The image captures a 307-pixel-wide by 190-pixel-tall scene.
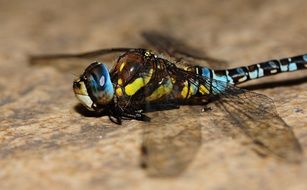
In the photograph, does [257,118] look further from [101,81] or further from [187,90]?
[101,81]

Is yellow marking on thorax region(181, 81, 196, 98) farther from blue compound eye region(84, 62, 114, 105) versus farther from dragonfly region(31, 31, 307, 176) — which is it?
blue compound eye region(84, 62, 114, 105)

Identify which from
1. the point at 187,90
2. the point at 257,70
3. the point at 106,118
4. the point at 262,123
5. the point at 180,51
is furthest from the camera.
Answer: the point at 180,51

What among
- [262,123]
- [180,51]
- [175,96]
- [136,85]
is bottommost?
[262,123]

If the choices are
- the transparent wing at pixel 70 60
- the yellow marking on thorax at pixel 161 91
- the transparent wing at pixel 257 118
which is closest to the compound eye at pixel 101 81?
the yellow marking on thorax at pixel 161 91

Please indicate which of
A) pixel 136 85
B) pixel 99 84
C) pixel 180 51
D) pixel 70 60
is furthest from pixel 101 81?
pixel 70 60

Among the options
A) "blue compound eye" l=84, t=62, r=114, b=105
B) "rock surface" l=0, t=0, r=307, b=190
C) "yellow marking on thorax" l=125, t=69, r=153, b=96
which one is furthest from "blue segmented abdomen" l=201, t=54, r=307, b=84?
"blue compound eye" l=84, t=62, r=114, b=105
